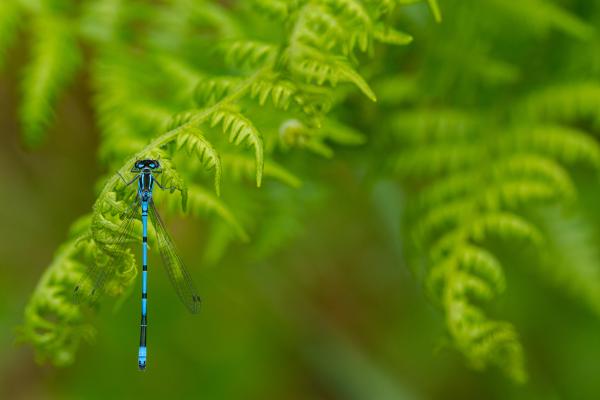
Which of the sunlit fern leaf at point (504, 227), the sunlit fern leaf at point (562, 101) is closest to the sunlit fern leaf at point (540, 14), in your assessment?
the sunlit fern leaf at point (562, 101)

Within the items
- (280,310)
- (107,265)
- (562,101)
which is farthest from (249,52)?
(280,310)

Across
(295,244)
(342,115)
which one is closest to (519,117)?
(342,115)

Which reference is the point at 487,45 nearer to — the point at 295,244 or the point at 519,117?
the point at 519,117

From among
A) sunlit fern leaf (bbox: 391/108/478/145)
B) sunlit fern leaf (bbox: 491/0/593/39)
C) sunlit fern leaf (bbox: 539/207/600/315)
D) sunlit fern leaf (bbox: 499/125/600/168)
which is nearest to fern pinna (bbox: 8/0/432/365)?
sunlit fern leaf (bbox: 391/108/478/145)

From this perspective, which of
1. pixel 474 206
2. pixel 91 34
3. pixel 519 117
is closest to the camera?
pixel 474 206

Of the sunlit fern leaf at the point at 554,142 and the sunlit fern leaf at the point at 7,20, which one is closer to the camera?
the sunlit fern leaf at the point at 554,142

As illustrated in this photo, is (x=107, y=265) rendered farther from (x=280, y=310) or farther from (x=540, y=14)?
(x=280, y=310)

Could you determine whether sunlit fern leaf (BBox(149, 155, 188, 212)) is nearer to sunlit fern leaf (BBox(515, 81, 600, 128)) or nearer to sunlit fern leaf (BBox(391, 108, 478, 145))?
sunlit fern leaf (BBox(391, 108, 478, 145))

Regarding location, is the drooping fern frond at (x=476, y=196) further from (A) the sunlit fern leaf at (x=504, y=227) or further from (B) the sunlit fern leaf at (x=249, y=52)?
(B) the sunlit fern leaf at (x=249, y=52)
